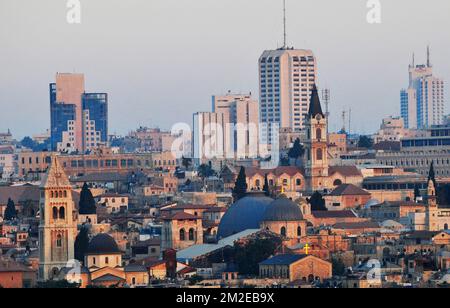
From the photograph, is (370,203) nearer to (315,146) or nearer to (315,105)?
(315,146)

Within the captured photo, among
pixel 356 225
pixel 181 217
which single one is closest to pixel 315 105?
pixel 356 225

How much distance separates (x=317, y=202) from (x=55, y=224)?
1286 cm

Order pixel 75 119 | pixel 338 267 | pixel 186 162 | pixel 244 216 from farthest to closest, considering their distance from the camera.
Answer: pixel 75 119 < pixel 186 162 < pixel 244 216 < pixel 338 267

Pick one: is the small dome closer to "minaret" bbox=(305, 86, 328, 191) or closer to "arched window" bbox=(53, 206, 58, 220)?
"minaret" bbox=(305, 86, 328, 191)

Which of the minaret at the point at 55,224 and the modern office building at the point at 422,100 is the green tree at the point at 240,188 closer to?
the modern office building at the point at 422,100

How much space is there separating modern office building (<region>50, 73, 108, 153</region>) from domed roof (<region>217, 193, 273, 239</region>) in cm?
387

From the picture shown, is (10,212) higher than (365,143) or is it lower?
lower

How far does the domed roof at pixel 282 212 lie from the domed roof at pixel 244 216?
56 centimetres

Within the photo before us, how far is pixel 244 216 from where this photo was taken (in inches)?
1735

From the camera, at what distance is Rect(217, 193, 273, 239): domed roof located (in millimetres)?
43406

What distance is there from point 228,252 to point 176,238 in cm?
453

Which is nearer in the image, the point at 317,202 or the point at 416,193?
the point at 317,202

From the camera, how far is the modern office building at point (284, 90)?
67438 mm

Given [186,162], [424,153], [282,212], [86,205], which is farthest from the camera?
[186,162]
